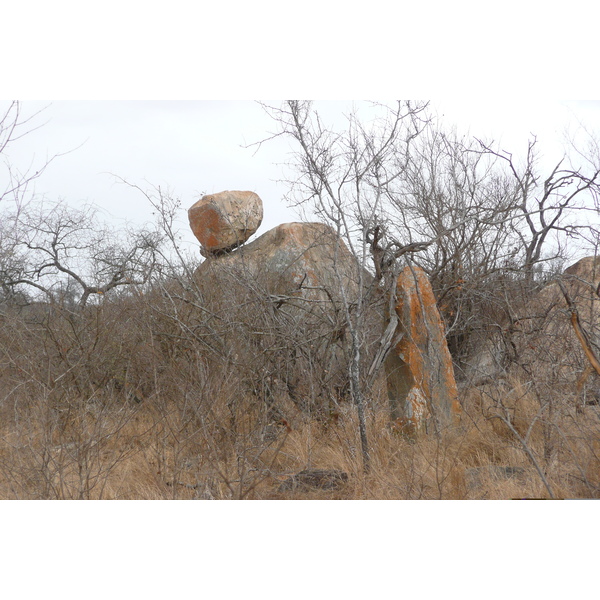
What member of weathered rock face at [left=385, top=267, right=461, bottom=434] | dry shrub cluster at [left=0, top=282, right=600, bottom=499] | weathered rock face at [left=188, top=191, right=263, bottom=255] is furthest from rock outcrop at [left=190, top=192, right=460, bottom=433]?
weathered rock face at [left=188, top=191, right=263, bottom=255]

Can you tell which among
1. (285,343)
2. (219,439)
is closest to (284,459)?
(219,439)

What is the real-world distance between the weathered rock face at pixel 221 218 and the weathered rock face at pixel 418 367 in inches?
184

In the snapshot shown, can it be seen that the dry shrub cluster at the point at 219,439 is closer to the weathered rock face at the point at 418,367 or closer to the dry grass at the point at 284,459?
the dry grass at the point at 284,459

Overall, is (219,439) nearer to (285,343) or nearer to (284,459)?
(284,459)

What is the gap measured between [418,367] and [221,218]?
5.46m

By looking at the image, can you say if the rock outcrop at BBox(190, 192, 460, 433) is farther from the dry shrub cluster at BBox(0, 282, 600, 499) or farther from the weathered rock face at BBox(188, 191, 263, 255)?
the weathered rock face at BBox(188, 191, 263, 255)

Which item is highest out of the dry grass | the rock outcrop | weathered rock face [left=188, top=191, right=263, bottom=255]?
weathered rock face [left=188, top=191, right=263, bottom=255]

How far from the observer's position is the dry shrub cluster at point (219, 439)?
3625mm

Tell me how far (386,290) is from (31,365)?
3157 millimetres

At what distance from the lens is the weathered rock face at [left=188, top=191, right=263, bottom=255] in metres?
9.48

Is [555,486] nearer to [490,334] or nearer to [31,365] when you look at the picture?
[490,334]

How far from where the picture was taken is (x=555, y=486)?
3.54m

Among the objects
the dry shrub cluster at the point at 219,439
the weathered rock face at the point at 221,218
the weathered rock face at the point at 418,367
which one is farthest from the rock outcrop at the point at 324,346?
the weathered rock face at the point at 221,218

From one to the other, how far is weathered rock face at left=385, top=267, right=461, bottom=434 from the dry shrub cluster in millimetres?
161
